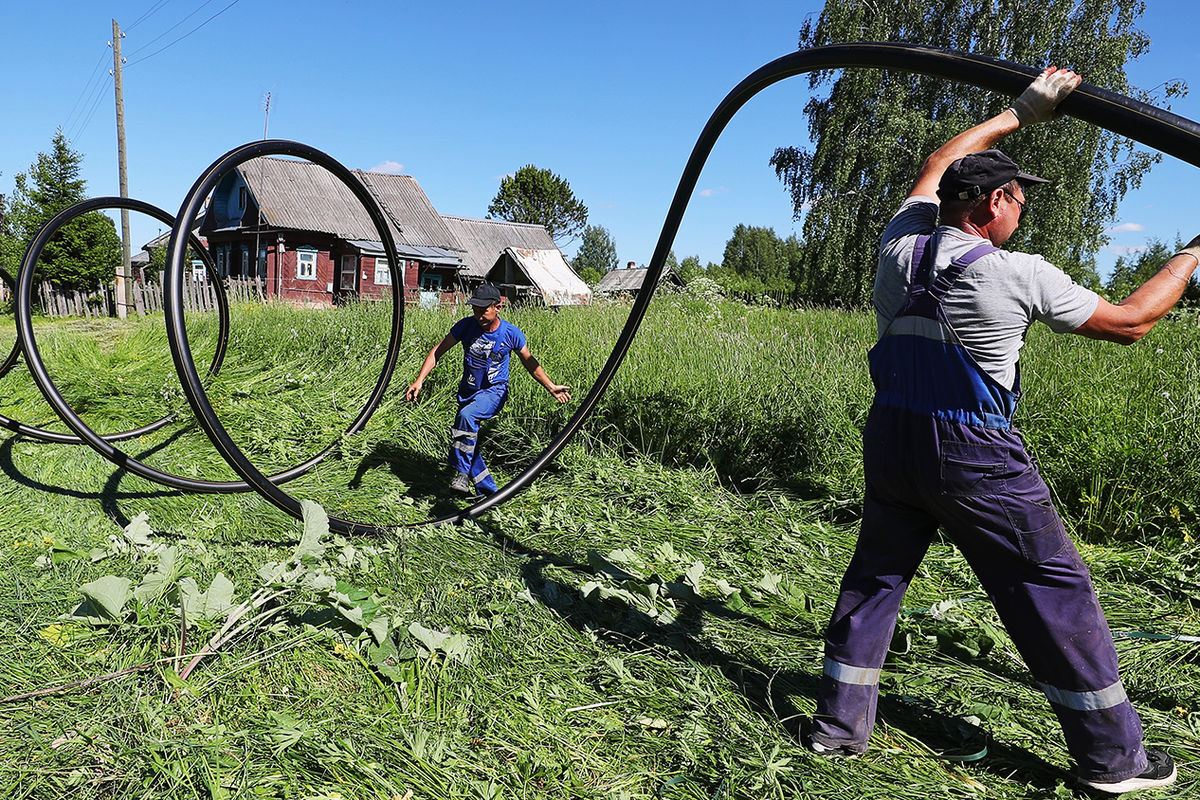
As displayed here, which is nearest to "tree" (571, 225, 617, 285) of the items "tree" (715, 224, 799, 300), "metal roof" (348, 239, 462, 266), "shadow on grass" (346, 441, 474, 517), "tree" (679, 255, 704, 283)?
"tree" (715, 224, 799, 300)

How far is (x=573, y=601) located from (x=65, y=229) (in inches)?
1171

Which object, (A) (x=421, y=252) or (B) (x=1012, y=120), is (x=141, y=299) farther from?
(B) (x=1012, y=120)

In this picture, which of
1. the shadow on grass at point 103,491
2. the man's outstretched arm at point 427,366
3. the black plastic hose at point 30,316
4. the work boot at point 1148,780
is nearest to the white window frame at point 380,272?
the black plastic hose at point 30,316

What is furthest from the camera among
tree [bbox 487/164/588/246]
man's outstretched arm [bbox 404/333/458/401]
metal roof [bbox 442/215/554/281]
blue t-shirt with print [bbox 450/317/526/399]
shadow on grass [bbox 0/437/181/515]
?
tree [bbox 487/164/588/246]

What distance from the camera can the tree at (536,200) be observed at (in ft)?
261

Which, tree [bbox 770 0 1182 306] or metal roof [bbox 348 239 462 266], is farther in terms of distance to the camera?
metal roof [bbox 348 239 462 266]

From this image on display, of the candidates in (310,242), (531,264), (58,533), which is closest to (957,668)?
(58,533)

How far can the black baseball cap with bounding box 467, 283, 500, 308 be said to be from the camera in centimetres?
527

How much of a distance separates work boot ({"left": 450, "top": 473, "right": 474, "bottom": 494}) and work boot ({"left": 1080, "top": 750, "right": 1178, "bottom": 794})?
12.2ft

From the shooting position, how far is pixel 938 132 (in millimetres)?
19734

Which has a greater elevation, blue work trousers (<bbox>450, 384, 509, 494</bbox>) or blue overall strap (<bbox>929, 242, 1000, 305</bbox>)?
blue overall strap (<bbox>929, 242, 1000, 305</bbox>)

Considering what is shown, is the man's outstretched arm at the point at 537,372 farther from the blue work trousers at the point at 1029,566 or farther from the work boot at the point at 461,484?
the blue work trousers at the point at 1029,566

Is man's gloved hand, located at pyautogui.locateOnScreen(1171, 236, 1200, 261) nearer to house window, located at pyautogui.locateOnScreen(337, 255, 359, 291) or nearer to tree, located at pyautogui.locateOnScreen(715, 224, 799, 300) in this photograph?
house window, located at pyautogui.locateOnScreen(337, 255, 359, 291)

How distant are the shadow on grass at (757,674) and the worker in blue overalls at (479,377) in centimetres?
135
